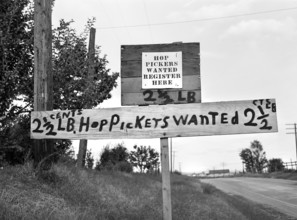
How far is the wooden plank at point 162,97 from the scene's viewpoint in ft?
16.4

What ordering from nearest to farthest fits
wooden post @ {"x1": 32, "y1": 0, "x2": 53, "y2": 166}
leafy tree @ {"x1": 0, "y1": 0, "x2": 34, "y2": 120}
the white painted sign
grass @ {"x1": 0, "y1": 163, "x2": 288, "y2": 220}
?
the white painted sign
grass @ {"x1": 0, "y1": 163, "x2": 288, "y2": 220}
wooden post @ {"x1": 32, "y1": 0, "x2": 53, "y2": 166}
leafy tree @ {"x1": 0, "y1": 0, "x2": 34, "y2": 120}

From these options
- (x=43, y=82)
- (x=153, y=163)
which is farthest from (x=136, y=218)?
(x=153, y=163)

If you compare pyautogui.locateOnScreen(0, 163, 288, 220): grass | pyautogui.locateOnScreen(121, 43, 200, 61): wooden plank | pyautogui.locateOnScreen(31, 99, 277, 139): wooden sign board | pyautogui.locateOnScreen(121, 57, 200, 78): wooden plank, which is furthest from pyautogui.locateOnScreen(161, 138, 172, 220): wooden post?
pyautogui.locateOnScreen(0, 163, 288, 220): grass

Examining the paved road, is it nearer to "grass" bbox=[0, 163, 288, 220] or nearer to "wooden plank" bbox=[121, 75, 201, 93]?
"grass" bbox=[0, 163, 288, 220]

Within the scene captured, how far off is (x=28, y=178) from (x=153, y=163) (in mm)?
37887

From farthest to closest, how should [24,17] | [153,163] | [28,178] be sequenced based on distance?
[153,163], [24,17], [28,178]

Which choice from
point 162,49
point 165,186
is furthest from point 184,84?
point 165,186

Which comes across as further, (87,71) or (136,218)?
(87,71)

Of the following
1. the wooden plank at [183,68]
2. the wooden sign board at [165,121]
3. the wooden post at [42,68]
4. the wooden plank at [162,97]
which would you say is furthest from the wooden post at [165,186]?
the wooden post at [42,68]

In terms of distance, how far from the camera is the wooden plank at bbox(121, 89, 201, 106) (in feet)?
16.4

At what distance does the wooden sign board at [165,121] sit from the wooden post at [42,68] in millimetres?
1693

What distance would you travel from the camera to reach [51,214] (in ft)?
17.6

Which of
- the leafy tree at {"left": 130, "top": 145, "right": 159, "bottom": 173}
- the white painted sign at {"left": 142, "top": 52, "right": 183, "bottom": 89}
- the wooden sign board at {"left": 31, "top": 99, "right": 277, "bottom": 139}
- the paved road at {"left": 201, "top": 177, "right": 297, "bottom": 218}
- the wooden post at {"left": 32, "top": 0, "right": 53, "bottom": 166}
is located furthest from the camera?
the leafy tree at {"left": 130, "top": 145, "right": 159, "bottom": 173}

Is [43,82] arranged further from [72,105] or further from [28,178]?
[72,105]
